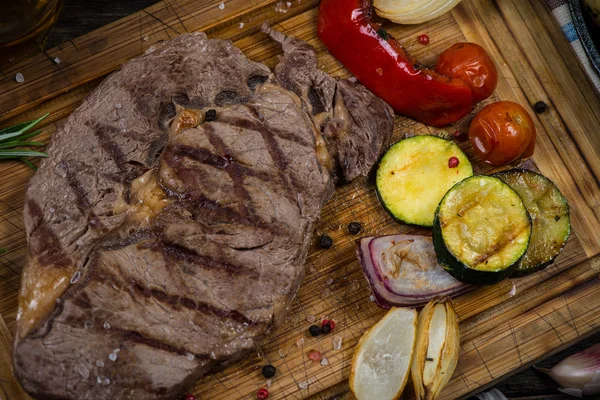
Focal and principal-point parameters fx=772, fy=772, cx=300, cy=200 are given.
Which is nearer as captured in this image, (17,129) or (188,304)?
(188,304)

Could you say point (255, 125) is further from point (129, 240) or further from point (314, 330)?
point (314, 330)

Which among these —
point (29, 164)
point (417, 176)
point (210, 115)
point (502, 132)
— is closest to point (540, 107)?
point (502, 132)

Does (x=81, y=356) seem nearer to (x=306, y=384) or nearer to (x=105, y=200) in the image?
(x=105, y=200)

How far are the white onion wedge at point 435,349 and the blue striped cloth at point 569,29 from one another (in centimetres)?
212

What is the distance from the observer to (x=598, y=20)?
5.77 m

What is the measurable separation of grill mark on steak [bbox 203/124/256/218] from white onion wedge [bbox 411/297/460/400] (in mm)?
1490

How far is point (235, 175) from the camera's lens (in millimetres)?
5398

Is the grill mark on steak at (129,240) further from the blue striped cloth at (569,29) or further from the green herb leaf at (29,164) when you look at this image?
the blue striped cloth at (569,29)

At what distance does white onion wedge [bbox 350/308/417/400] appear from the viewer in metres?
5.55

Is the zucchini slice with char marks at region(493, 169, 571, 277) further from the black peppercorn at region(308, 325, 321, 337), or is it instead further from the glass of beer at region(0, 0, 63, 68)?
the glass of beer at region(0, 0, 63, 68)

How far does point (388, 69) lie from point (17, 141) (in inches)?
113

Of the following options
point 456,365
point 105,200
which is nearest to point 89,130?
point 105,200

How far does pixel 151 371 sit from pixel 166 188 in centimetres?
125

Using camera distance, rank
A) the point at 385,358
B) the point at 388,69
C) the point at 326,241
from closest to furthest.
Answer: the point at 385,358, the point at 326,241, the point at 388,69
